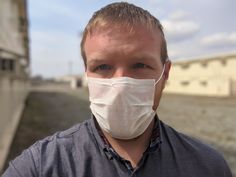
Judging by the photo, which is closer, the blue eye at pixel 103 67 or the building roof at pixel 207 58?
the blue eye at pixel 103 67

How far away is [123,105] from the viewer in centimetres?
158

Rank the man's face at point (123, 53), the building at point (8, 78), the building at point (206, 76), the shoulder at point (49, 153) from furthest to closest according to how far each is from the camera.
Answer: the building at point (206, 76) < the building at point (8, 78) < the man's face at point (123, 53) < the shoulder at point (49, 153)

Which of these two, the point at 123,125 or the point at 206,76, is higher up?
the point at 123,125

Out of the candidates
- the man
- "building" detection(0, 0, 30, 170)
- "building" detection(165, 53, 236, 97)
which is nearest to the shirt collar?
the man

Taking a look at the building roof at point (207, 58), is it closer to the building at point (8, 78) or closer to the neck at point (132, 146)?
the building at point (8, 78)

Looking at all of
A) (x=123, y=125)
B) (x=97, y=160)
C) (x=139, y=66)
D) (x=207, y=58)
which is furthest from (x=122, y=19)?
(x=207, y=58)

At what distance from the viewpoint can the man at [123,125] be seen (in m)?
1.50

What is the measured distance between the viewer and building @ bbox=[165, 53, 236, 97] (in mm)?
31895

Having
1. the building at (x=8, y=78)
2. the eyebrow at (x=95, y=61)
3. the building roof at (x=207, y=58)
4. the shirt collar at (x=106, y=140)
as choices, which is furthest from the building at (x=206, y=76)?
the eyebrow at (x=95, y=61)

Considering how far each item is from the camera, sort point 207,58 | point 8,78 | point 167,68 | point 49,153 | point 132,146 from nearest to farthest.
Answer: point 49,153
point 132,146
point 167,68
point 8,78
point 207,58

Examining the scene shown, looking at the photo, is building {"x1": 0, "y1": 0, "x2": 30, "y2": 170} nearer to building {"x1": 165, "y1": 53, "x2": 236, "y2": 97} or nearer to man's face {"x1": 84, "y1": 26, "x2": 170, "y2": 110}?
man's face {"x1": 84, "y1": 26, "x2": 170, "y2": 110}

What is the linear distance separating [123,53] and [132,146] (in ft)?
1.27

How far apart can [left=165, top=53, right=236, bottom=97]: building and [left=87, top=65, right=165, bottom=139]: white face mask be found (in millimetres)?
27325

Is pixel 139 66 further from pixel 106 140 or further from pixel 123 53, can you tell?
pixel 106 140
